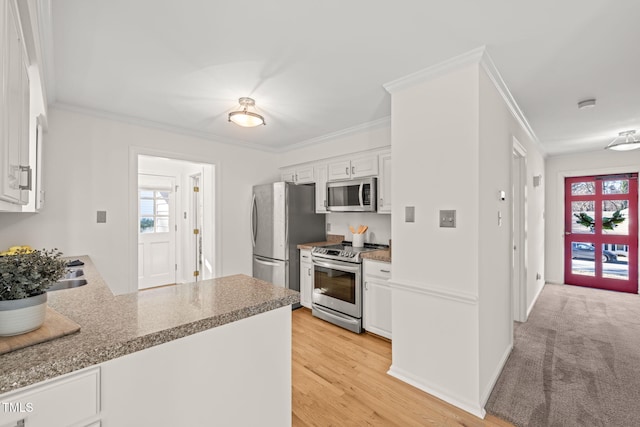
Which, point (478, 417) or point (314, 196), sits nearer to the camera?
point (478, 417)

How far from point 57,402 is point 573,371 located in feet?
11.2

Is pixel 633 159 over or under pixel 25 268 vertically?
over

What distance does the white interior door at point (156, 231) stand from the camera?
5000 millimetres

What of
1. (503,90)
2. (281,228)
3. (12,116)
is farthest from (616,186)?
(12,116)

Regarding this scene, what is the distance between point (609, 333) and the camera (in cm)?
319

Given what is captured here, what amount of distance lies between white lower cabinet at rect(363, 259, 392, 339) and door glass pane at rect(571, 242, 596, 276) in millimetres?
4483

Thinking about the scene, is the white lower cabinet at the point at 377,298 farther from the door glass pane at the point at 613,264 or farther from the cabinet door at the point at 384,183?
the door glass pane at the point at 613,264

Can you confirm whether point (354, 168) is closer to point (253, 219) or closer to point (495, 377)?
point (253, 219)

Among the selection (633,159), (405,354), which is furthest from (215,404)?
(633,159)

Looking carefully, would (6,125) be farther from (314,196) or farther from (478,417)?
(314,196)

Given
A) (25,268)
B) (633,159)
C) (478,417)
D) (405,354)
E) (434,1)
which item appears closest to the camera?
(25,268)

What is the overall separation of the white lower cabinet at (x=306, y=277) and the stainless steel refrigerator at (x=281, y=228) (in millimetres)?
84

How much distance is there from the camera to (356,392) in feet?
7.17

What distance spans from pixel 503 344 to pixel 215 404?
255 centimetres
